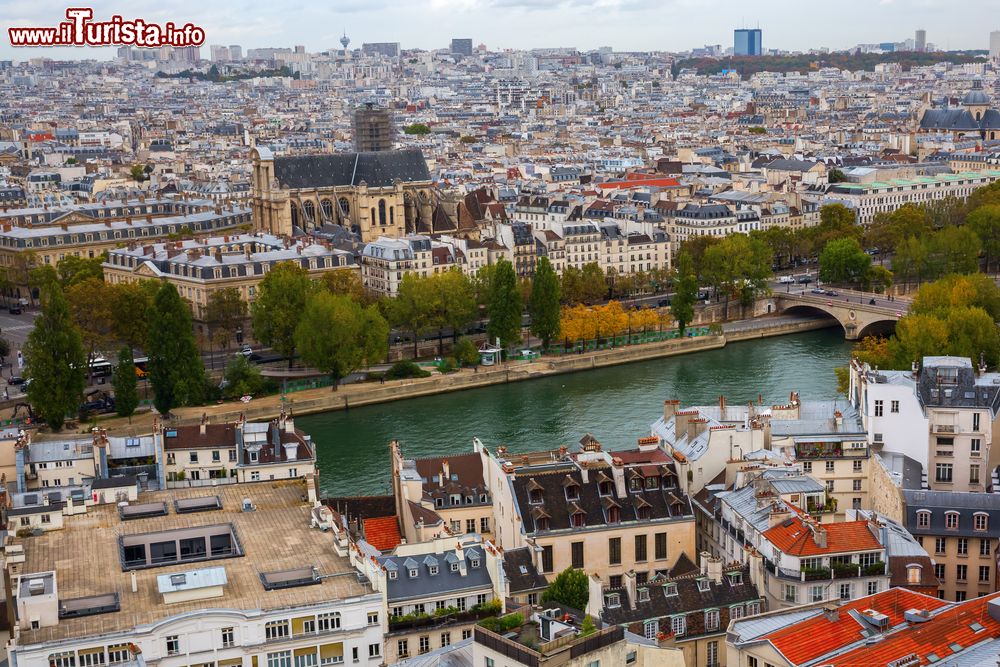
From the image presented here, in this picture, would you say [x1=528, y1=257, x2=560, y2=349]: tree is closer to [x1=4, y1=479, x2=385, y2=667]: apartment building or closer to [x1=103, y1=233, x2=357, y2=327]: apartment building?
[x1=103, y1=233, x2=357, y2=327]: apartment building

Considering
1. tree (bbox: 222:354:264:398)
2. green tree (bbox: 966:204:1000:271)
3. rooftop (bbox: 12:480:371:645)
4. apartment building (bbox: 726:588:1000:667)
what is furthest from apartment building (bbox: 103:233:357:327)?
apartment building (bbox: 726:588:1000:667)

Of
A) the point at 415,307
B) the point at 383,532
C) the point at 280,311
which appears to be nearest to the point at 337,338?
the point at 280,311

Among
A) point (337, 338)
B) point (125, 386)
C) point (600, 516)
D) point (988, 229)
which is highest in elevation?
point (988, 229)

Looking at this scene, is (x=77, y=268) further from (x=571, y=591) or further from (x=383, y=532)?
(x=571, y=591)

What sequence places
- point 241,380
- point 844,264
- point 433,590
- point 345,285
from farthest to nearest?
1. point 844,264
2. point 345,285
3. point 241,380
4. point 433,590

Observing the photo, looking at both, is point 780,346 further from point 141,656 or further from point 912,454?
point 141,656

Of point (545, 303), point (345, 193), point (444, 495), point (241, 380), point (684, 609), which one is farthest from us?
point (345, 193)

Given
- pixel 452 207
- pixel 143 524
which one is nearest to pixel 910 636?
pixel 143 524
